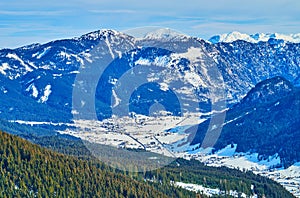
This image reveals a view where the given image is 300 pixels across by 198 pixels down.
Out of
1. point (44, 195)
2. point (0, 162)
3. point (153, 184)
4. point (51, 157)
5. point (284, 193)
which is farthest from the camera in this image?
point (284, 193)

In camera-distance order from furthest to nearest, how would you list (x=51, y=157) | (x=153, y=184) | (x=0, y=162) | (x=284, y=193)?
(x=284, y=193), (x=153, y=184), (x=51, y=157), (x=0, y=162)

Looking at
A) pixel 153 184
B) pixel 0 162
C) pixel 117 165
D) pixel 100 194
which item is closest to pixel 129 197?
pixel 100 194

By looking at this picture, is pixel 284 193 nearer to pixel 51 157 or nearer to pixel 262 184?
pixel 262 184

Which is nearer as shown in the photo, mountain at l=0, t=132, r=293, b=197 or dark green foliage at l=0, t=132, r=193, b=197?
dark green foliage at l=0, t=132, r=193, b=197

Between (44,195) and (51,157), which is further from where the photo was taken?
(51,157)

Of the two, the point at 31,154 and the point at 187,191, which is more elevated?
the point at 31,154

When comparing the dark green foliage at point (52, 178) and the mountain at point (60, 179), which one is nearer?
the dark green foliage at point (52, 178)

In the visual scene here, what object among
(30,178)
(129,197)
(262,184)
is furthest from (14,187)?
(262,184)

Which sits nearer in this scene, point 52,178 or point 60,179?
point 52,178

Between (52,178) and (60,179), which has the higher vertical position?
(52,178)
